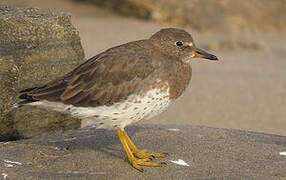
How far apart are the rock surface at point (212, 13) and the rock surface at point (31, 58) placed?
9.00 m

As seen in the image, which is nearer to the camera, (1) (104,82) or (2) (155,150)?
(1) (104,82)

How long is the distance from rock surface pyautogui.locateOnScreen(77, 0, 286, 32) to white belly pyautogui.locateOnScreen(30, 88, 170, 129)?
9863 mm

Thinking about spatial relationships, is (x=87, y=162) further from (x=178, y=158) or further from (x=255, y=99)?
(x=255, y=99)

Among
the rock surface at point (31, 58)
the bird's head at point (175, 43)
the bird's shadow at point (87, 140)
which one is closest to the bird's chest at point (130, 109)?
the bird's shadow at point (87, 140)

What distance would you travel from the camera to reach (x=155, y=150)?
18.7 feet

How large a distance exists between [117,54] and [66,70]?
110cm

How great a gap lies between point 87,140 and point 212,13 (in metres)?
9.95

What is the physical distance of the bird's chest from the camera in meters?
5.05

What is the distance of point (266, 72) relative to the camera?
37.8ft

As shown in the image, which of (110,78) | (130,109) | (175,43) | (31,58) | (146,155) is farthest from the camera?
(31,58)

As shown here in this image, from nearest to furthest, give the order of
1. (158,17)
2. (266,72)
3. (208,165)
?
(208,165) → (266,72) → (158,17)

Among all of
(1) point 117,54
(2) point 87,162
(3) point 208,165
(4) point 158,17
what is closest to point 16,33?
(1) point 117,54

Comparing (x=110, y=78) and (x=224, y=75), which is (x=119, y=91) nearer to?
(x=110, y=78)

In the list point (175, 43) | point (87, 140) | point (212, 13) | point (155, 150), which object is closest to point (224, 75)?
point (212, 13)
